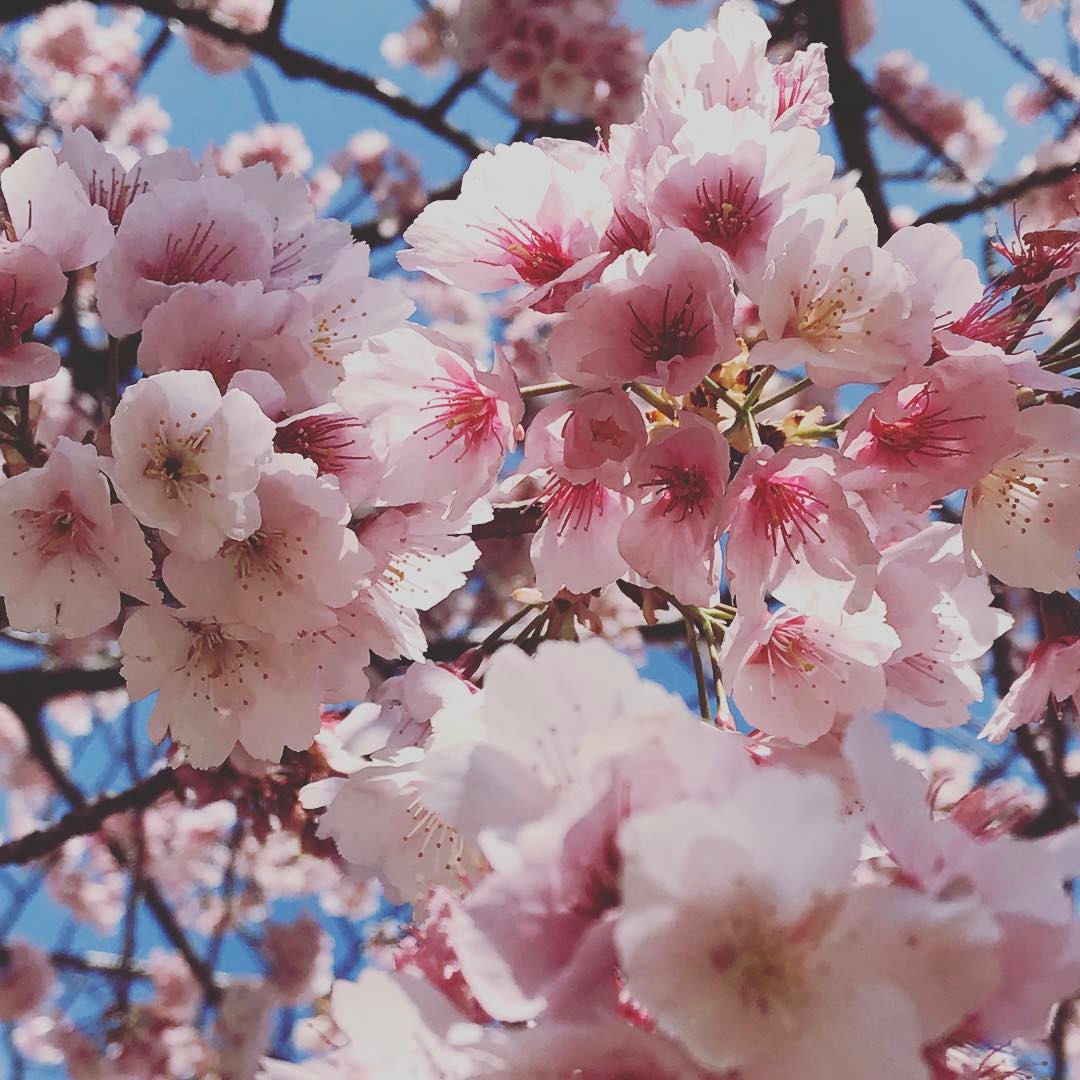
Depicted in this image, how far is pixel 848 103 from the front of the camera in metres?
3.11

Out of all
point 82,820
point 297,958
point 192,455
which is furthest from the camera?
point 297,958

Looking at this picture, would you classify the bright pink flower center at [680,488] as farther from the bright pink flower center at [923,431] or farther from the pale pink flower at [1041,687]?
the pale pink flower at [1041,687]

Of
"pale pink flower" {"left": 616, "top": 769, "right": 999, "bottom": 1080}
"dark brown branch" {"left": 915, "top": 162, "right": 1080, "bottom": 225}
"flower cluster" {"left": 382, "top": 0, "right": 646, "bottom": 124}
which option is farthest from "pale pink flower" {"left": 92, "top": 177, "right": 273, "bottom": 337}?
"flower cluster" {"left": 382, "top": 0, "right": 646, "bottom": 124}

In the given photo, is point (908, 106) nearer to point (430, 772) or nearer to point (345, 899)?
point (345, 899)

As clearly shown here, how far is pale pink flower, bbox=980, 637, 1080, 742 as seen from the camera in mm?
1392

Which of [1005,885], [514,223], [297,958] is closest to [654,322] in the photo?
[514,223]

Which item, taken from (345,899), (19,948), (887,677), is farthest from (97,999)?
(887,677)

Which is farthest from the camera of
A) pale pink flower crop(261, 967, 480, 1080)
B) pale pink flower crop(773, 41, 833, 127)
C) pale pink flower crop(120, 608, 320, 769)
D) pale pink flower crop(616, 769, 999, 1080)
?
pale pink flower crop(773, 41, 833, 127)

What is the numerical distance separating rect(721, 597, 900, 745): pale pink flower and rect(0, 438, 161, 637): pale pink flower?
2.27ft

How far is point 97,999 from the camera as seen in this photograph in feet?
15.8

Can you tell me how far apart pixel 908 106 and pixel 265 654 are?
295 inches

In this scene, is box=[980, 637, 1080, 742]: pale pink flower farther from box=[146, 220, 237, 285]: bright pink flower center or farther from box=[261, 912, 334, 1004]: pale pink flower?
box=[261, 912, 334, 1004]: pale pink flower

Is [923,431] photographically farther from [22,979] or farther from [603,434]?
[22,979]

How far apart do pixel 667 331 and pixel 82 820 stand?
6.11 feet
